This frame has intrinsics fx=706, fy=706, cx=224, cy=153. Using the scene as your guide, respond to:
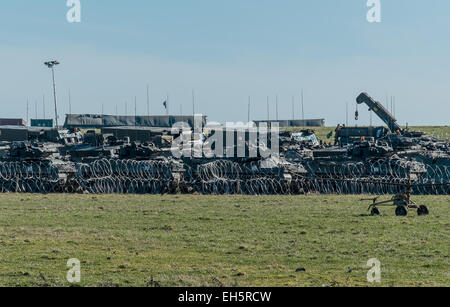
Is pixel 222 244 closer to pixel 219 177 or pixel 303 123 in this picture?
pixel 219 177

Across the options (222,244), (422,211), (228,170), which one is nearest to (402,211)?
(422,211)

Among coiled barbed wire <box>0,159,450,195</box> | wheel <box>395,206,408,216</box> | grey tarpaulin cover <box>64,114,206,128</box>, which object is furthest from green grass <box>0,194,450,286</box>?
grey tarpaulin cover <box>64,114,206,128</box>

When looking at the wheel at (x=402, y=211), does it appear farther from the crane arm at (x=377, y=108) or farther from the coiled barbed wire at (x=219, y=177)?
the crane arm at (x=377, y=108)

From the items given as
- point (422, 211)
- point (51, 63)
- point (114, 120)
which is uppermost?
point (51, 63)

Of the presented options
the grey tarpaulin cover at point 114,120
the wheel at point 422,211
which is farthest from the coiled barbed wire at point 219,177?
the grey tarpaulin cover at point 114,120

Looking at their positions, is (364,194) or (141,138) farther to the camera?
(141,138)

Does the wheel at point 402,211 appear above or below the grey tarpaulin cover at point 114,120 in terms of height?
below

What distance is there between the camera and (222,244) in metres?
17.6

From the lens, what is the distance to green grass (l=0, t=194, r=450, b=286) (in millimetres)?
13312

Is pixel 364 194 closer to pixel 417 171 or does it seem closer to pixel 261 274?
pixel 417 171

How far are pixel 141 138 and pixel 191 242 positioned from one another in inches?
1769

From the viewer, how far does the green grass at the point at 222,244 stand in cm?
1331
